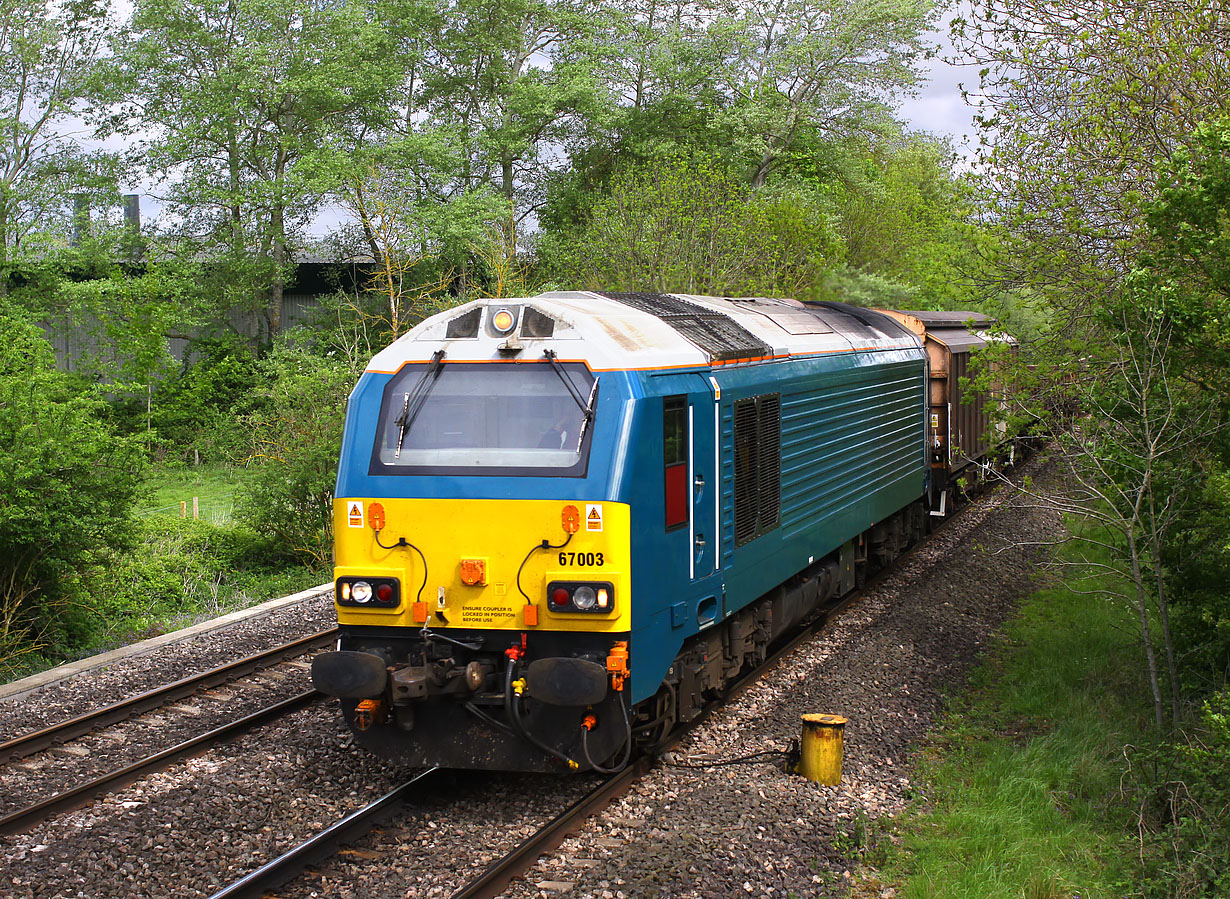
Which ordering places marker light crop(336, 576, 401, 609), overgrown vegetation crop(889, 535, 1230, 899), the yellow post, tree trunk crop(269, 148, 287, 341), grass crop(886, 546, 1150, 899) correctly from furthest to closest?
tree trunk crop(269, 148, 287, 341)
the yellow post
marker light crop(336, 576, 401, 609)
grass crop(886, 546, 1150, 899)
overgrown vegetation crop(889, 535, 1230, 899)

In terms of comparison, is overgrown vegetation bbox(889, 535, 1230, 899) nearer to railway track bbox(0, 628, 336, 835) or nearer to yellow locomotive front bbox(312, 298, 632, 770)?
yellow locomotive front bbox(312, 298, 632, 770)

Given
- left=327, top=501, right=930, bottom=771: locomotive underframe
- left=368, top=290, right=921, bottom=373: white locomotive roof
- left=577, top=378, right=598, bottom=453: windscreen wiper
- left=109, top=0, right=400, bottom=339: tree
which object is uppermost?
left=109, top=0, right=400, bottom=339: tree

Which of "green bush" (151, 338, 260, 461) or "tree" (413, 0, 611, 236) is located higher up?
"tree" (413, 0, 611, 236)

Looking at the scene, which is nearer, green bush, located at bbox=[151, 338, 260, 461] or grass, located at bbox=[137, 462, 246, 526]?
grass, located at bbox=[137, 462, 246, 526]

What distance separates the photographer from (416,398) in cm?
719

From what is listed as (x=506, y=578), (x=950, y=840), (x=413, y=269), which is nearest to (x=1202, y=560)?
(x=950, y=840)

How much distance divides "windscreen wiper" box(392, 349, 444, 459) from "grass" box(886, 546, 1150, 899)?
3899 millimetres

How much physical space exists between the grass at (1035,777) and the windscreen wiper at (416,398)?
12.8ft

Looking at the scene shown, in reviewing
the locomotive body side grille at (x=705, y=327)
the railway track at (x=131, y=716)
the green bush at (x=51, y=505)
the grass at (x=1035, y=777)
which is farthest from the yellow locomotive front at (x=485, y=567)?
the green bush at (x=51, y=505)

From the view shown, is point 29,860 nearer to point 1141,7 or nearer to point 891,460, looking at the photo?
point 891,460

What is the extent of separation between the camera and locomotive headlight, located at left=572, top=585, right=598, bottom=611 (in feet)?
21.7

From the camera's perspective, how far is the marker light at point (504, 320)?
7.21 metres

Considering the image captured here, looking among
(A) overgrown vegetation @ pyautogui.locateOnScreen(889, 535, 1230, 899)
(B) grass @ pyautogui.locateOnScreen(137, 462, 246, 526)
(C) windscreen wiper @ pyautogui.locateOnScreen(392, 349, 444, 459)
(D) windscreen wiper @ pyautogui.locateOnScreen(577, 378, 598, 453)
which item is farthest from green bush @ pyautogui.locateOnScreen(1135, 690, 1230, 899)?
(B) grass @ pyautogui.locateOnScreen(137, 462, 246, 526)

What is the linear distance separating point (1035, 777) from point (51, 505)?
31.1 feet
